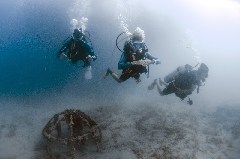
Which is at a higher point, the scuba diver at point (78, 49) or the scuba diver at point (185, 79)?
the scuba diver at point (78, 49)

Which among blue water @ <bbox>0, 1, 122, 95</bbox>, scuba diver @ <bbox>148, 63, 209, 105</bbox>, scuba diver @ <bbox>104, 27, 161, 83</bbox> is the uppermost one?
blue water @ <bbox>0, 1, 122, 95</bbox>

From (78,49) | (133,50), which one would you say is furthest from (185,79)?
(78,49)

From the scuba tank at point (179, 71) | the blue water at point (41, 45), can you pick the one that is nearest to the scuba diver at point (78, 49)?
the scuba tank at point (179, 71)

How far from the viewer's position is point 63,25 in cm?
2414

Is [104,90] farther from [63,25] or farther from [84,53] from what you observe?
[84,53]

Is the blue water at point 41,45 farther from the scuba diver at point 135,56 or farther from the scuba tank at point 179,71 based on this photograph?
the scuba diver at point 135,56

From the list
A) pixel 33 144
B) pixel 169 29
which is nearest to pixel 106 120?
pixel 33 144

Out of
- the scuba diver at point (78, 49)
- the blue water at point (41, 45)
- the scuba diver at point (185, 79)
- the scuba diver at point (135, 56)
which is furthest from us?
the blue water at point (41, 45)

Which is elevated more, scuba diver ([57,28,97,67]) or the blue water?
the blue water

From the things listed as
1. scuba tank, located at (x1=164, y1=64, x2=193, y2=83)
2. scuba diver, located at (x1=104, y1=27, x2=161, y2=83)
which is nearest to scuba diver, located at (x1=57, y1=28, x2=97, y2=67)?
scuba diver, located at (x1=104, y1=27, x2=161, y2=83)

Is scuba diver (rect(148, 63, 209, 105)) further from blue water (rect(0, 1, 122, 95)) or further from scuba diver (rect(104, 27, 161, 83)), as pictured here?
blue water (rect(0, 1, 122, 95))

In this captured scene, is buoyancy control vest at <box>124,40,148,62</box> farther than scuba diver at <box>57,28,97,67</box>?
No

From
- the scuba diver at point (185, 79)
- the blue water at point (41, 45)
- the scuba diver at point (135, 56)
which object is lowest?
the scuba diver at point (185, 79)

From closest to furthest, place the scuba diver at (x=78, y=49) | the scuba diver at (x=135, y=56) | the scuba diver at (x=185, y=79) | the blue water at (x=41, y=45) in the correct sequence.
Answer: the scuba diver at (x=135, y=56) → the scuba diver at (x=185, y=79) → the scuba diver at (x=78, y=49) → the blue water at (x=41, y=45)
